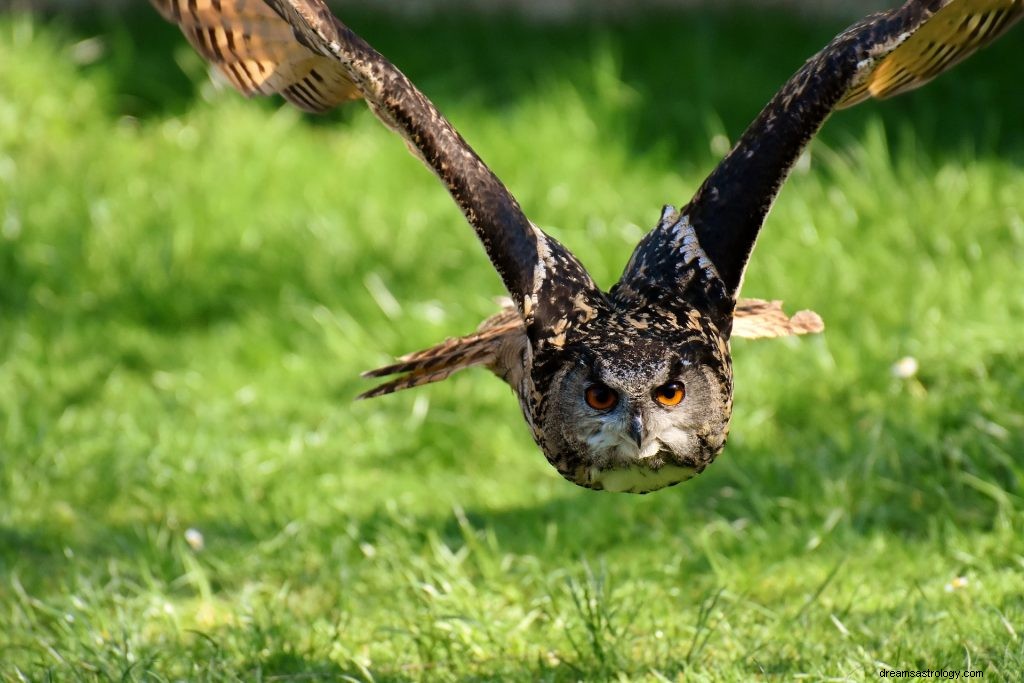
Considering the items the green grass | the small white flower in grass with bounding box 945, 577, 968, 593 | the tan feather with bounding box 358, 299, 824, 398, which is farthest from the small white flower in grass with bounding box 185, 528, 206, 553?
the small white flower in grass with bounding box 945, 577, 968, 593

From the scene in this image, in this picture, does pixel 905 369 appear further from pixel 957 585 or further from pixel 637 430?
pixel 637 430

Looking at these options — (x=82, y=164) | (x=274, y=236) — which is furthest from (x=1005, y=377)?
(x=82, y=164)

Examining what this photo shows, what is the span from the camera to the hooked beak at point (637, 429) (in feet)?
11.8

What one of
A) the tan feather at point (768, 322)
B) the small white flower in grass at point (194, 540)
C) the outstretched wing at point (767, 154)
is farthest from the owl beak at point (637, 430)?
the small white flower in grass at point (194, 540)

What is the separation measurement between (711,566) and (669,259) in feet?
3.73

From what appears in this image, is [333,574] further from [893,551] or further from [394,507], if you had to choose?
[893,551]

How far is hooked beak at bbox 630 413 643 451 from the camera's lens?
361 cm

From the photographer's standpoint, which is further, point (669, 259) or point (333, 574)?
point (333, 574)

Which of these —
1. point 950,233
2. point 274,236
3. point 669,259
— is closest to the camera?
point 669,259

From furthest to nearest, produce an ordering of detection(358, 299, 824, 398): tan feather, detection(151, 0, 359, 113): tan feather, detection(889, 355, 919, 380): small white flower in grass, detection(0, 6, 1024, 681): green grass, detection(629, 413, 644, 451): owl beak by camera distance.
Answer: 1. detection(889, 355, 919, 380): small white flower in grass
2. detection(151, 0, 359, 113): tan feather
3. detection(0, 6, 1024, 681): green grass
4. detection(358, 299, 824, 398): tan feather
5. detection(629, 413, 644, 451): owl beak

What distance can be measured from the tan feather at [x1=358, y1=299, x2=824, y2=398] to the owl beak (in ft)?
1.73

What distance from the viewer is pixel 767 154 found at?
3934mm

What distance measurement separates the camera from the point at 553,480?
5457mm

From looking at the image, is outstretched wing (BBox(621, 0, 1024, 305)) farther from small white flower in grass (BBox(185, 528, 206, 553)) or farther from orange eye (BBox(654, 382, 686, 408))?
small white flower in grass (BBox(185, 528, 206, 553))
